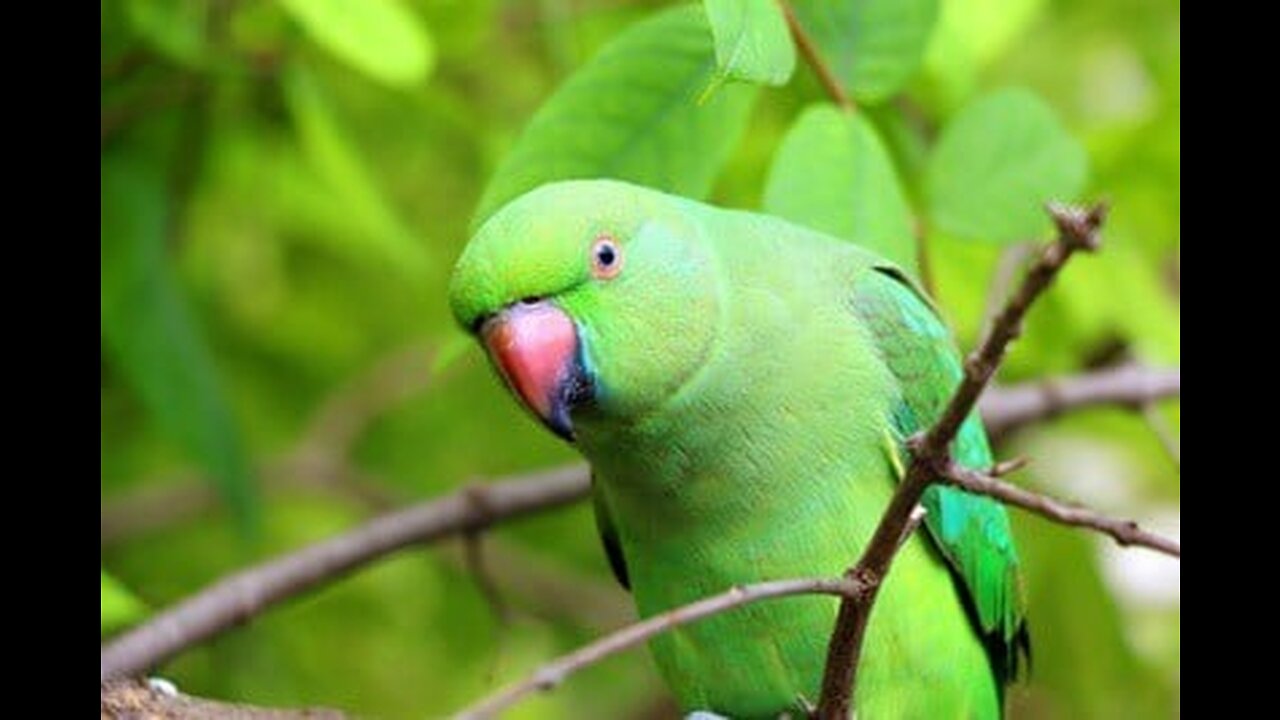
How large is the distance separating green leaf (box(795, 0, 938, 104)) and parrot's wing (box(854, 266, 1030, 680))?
240 mm

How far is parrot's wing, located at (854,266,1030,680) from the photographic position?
238 centimetres

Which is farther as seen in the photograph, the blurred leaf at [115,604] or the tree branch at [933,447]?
the blurred leaf at [115,604]

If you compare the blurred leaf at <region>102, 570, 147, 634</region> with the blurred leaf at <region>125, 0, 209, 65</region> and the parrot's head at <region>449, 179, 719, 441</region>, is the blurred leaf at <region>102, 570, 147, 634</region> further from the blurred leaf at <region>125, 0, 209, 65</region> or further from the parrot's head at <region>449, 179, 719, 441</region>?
the blurred leaf at <region>125, 0, 209, 65</region>

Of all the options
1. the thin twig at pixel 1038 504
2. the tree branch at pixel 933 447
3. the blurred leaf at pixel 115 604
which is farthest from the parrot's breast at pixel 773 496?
the thin twig at pixel 1038 504

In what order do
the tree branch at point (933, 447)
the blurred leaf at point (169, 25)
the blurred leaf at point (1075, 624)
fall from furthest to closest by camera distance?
the blurred leaf at point (1075, 624)
the blurred leaf at point (169, 25)
the tree branch at point (933, 447)

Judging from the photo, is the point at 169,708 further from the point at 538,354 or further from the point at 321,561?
the point at 321,561

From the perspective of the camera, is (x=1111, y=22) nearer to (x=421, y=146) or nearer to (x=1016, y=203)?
(x=421, y=146)

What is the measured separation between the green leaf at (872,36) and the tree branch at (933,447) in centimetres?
84

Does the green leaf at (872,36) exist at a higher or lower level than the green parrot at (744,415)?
higher

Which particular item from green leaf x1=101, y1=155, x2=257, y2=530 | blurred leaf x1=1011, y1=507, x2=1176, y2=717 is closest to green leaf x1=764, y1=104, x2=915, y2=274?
green leaf x1=101, y1=155, x2=257, y2=530

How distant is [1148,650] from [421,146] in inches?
66.6

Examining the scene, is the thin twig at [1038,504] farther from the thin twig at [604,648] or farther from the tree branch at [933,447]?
the thin twig at [604,648]

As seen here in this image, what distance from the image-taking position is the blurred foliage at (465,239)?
2.41 m

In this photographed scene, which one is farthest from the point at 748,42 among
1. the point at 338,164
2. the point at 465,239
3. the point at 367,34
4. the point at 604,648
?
the point at 465,239
